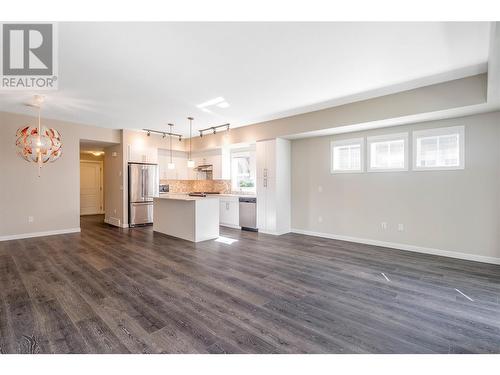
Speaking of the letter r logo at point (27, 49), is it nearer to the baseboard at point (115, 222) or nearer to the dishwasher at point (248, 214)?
the baseboard at point (115, 222)

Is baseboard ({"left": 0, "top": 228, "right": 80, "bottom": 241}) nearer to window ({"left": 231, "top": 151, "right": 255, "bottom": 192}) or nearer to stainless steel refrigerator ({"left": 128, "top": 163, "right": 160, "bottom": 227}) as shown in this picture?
stainless steel refrigerator ({"left": 128, "top": 163, "right": 160, "bottom": 227})

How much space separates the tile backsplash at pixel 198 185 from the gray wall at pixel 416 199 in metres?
2.79

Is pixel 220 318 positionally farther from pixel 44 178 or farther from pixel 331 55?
pixel 44 178

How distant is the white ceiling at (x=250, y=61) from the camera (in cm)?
251

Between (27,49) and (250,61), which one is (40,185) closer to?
(27,49)

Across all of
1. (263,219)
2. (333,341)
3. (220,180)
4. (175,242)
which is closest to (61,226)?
(175,242)

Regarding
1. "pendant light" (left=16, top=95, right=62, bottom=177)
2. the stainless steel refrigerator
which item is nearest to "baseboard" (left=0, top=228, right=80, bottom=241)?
the stainless steel refrigerator

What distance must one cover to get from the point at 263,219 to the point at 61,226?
5128 millimetres

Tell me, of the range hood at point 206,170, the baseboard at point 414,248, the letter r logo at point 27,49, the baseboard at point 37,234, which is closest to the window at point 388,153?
the baseboard at point 414,248

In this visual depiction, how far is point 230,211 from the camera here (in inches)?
284

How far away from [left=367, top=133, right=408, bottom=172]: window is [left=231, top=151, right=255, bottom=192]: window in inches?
127
